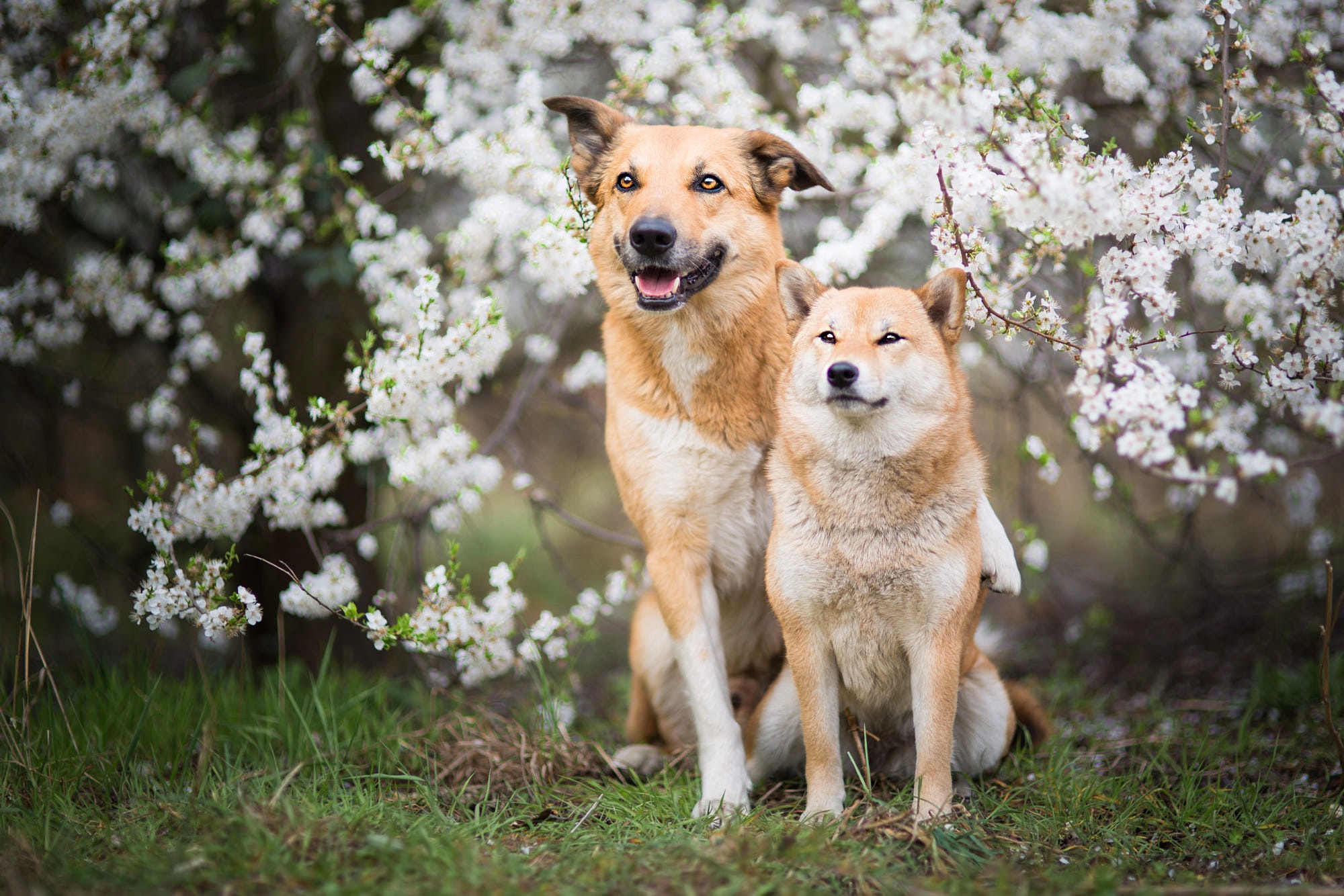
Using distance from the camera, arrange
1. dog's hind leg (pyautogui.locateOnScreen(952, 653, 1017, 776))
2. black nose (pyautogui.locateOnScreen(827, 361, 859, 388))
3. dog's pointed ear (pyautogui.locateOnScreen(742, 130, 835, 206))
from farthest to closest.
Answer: dog's pointed ear (pyautogui.locateOnScreen(742, 130, 835, 206))
dog's hind leg (pyautogui.locateOnScreen(952, 653, 1017, 776))
black nose (pyautogui.locateOnScreen(827, 361, 859, 388))

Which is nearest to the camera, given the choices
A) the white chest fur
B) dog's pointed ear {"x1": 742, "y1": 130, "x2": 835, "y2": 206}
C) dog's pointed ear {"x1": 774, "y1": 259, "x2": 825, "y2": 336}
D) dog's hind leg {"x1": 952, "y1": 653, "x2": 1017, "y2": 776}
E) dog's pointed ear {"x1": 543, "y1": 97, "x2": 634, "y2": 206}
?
dog's pointed ear {"x1": 774, "y1": 259, "x2": 825, "y2": 336}

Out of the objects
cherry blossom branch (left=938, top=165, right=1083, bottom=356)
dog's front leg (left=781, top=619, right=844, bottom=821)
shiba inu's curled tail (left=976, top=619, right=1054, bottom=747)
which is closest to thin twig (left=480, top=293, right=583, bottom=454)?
cherry blossom branch (left=938, top=165, right=1083, bottom=356)

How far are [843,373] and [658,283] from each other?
2.73 feet

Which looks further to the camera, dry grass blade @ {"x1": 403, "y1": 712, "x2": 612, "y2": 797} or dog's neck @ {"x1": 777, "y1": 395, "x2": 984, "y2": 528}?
dry grass blade @ {"x1": 403, "y1": 712, "x2": 612, "y2": 797}

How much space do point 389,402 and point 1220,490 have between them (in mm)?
2619

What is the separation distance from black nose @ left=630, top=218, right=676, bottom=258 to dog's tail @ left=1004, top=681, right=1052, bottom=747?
6.79 feet

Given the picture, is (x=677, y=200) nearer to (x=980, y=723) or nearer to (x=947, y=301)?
(x=947, y=301)

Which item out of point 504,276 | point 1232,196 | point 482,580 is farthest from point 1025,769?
point 482,580

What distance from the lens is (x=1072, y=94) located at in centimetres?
459

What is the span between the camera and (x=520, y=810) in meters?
2.97

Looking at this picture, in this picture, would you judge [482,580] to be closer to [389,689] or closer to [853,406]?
[389,689]

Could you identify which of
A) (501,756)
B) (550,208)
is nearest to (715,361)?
(550,208)

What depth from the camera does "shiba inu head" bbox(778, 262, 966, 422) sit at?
102 inches

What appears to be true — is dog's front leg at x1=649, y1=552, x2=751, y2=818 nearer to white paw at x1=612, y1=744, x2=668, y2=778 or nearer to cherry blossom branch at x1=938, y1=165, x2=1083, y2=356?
white paw at x1=612, y1=744, x2=668, y2=778
